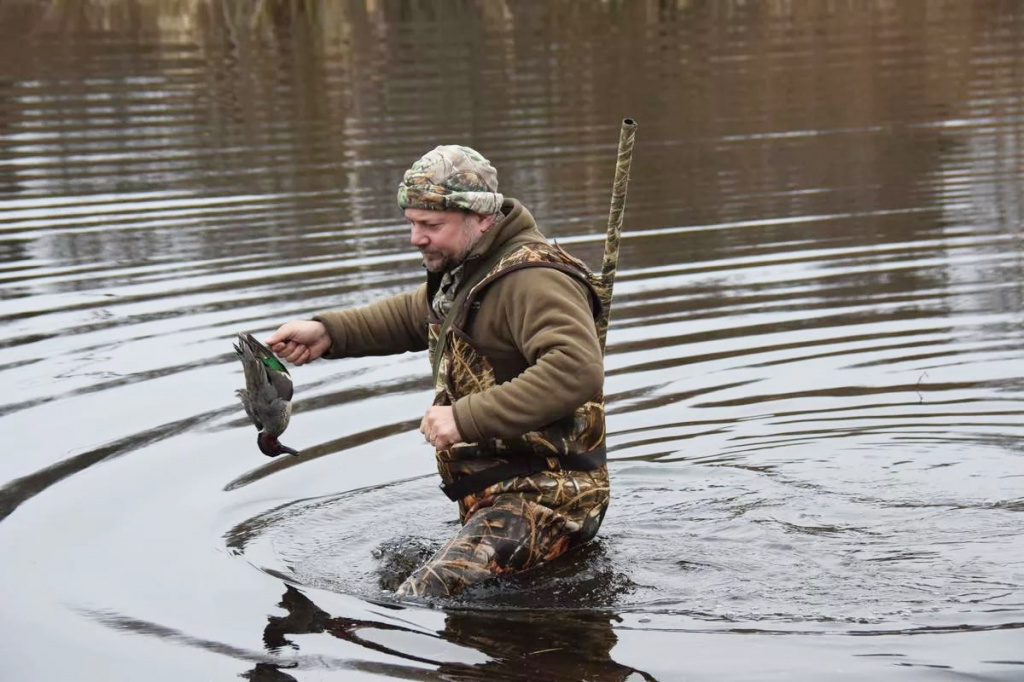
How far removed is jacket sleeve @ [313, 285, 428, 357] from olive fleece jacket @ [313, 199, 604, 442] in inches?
16.8

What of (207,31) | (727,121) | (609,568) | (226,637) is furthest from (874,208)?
(207,31)

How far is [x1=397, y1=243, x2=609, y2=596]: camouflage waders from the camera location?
5.90 metres

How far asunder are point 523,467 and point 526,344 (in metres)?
0.54

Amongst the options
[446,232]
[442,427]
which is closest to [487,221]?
[446,232]

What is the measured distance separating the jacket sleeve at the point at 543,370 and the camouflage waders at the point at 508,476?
0.45 ft

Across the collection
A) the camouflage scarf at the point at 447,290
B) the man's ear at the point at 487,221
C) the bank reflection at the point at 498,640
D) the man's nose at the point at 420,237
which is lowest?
the bank reflection at the point at 498,640

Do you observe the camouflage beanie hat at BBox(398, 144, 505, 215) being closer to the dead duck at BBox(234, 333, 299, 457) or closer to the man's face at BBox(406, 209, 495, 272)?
the man's face at BBox(406, 209, 495, 272)

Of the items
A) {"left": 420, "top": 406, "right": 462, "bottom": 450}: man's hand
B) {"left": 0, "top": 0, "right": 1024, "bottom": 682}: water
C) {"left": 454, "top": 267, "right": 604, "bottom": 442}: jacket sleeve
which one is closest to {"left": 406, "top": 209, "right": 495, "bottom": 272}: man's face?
{"left": 454, "top": 267, "right": 604, "bottom": 442}: jacket sleeve

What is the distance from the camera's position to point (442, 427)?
18.5ft

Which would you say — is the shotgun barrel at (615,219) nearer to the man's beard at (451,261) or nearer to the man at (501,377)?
the man at (501,377)

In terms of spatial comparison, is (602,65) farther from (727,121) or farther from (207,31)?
(207,31)

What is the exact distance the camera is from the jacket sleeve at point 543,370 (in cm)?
559

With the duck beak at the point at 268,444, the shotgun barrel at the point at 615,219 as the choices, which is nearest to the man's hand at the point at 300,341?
the duck beak at the point at 268,444

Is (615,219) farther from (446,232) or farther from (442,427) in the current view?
(442,427)
